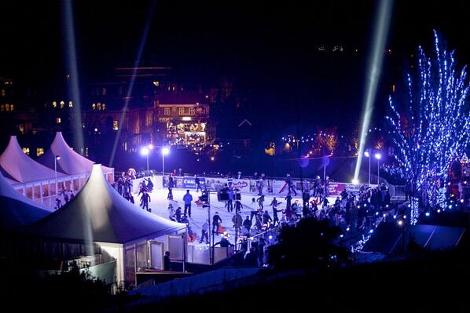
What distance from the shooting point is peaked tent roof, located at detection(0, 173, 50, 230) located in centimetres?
Result: 1573

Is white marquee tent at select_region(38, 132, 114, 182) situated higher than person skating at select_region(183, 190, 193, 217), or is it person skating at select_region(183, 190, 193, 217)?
white marquee tent at select_region(38, 132, 114, 182)

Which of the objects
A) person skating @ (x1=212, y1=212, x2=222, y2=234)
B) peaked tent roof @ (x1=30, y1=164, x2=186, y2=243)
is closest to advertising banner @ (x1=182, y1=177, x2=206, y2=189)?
person skating @ (x1=212, y1=212, x2=222, y2=234)

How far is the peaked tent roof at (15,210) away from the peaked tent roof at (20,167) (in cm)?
749

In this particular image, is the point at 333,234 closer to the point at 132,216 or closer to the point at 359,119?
the point at 132,216

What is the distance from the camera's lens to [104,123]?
6700cm

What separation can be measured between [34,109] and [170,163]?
30542mm

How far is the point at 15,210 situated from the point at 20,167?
29.9 feet

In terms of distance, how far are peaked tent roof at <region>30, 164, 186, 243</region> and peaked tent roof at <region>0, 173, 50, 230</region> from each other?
1968 millimetres

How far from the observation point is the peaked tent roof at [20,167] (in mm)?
24422

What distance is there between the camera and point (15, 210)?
645 inches

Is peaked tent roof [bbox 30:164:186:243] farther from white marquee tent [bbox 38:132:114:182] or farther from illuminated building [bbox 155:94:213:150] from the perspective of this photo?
illuminated building [bbox 155:94:213:150]

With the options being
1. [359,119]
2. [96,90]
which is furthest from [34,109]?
[359,119]

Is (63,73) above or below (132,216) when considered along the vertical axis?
above

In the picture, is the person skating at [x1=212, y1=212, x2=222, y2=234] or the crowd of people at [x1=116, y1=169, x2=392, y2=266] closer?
the crowd of people at [x1=116, y1=169, x2=392, y2=266]
